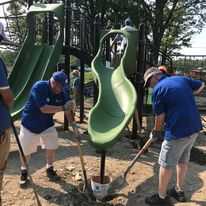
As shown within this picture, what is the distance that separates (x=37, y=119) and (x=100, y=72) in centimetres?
253

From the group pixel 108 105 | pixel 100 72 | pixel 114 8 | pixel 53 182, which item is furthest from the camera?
pixel 114 8

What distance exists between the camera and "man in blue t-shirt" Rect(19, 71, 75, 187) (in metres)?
5.27

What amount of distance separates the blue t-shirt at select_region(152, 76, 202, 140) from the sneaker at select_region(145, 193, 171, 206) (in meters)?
0.90

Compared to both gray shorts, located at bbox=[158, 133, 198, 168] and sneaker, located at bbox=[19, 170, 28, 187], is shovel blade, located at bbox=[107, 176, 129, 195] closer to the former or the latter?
gray shorts, located at bbox=[158, 133, 198, 168]

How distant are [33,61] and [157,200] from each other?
18.4ft

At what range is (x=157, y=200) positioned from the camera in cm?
512

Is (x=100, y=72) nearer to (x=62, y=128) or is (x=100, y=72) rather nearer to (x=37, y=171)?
(x=37, y=171)

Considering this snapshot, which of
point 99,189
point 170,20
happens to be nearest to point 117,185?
point 99,189

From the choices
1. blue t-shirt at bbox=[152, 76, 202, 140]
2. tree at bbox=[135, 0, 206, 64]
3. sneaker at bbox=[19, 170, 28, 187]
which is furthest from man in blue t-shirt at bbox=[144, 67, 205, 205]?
tree at bbox=[135, 0, 206, 64]

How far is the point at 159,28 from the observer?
26938 mm

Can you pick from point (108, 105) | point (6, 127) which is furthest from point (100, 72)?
point (6, 127)

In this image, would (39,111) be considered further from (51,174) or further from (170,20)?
(170,20)

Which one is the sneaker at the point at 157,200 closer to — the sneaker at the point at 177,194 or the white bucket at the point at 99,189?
the sneaker at the point at 177,194

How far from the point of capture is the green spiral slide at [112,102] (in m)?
5.24
